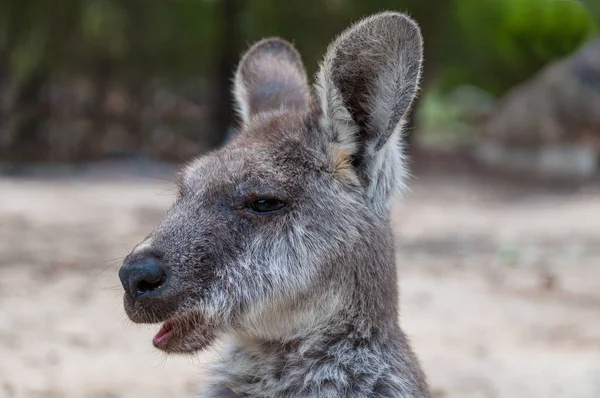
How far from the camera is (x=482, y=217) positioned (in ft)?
39.5

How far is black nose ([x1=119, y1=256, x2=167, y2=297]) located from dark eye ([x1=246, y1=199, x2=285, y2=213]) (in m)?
0.43

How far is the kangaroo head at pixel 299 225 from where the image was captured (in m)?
2.99

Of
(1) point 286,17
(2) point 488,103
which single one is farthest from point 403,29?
(2) point 488,103

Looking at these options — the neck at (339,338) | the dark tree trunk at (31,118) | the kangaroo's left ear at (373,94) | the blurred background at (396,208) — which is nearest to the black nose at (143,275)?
the neck at (339,338)

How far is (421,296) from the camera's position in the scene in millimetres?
7418

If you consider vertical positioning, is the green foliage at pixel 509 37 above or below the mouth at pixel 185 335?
above

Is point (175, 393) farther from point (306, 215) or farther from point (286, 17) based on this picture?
point (286, 17)


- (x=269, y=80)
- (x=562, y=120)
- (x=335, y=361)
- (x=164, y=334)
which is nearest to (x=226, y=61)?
(x=562, y=120)

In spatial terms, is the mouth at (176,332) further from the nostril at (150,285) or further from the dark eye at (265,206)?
the dark eye at (265,206)

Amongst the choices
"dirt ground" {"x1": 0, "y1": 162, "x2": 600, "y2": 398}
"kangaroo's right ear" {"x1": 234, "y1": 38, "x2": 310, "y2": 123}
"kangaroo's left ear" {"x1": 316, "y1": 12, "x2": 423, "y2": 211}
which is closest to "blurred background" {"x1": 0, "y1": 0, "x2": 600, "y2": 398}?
"dirt ground" {"x1": 0, "y1": 162, "x2": 600, "y2": 398}

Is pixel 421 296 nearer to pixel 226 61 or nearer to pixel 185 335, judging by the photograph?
pixel 185 335

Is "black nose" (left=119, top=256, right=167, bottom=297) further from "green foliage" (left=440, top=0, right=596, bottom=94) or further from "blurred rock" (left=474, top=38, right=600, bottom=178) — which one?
"blurred rock" (left=474, top=38, right=600, bottom=178)

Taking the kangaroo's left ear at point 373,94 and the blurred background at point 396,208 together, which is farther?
the blurred background at point 396,208

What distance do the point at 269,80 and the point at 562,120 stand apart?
39.9 feet
